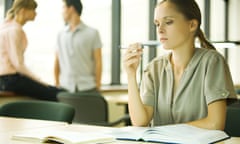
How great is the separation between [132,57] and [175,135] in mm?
616

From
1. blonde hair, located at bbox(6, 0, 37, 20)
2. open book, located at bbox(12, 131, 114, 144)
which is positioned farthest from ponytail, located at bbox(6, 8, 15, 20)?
open book, located at bbox(12, 131, 114, 144)

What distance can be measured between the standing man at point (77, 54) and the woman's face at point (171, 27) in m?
2.08

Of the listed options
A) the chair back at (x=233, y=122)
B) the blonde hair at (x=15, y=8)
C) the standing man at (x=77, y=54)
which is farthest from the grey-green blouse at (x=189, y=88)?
the blonde hair at (x=15, y=8)

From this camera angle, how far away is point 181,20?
2268 millimetres

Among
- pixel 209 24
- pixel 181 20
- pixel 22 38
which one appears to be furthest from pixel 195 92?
pixel 209 24

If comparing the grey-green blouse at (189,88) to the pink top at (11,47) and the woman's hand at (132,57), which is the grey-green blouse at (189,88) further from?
the pink top at (11,47)

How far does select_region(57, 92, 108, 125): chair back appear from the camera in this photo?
12.1 feet

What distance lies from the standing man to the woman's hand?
83.7 inches

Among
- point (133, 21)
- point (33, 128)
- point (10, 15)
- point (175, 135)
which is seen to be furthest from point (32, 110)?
point (133, 21)

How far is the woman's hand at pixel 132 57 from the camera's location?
7.16 feet

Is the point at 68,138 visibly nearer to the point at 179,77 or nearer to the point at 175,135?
the point at 175,135

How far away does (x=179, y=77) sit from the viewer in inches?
88.9

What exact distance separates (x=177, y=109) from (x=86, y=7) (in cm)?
340

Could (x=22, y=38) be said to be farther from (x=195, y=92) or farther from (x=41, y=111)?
(x=195, y=92)
